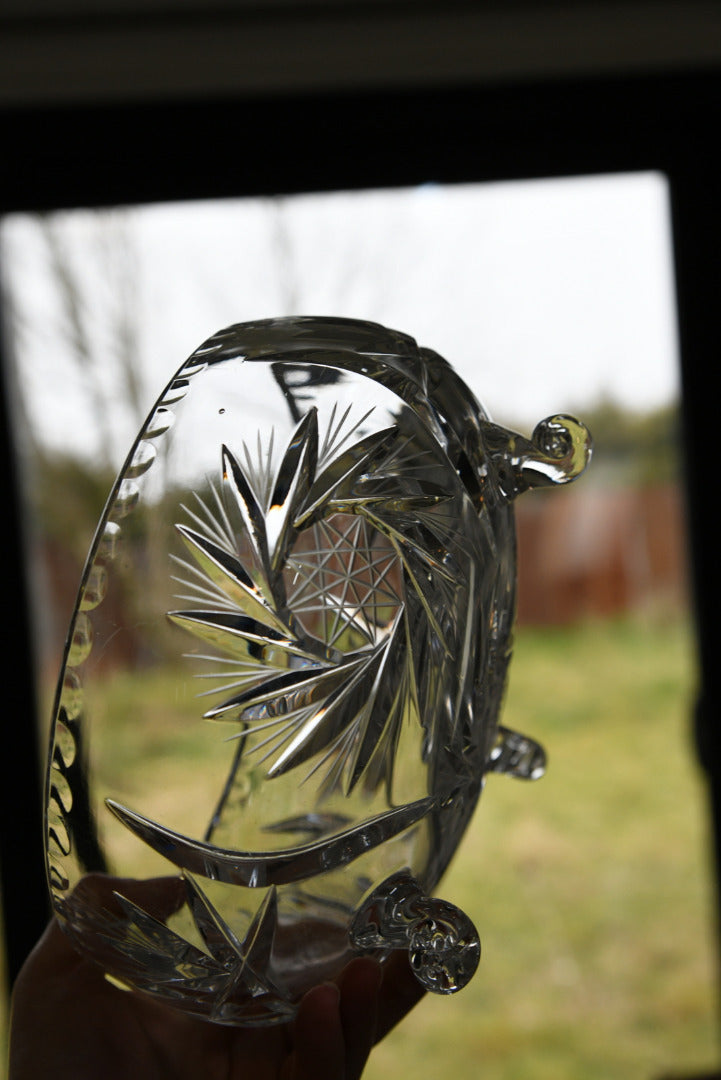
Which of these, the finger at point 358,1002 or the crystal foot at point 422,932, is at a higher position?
the crystal foot at point 422,932

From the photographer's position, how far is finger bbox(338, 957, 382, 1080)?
0.33 metres

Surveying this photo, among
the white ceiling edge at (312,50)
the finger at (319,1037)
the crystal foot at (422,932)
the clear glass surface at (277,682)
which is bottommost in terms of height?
the finger at (319,1037)

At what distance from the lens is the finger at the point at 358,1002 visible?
12.9 inches

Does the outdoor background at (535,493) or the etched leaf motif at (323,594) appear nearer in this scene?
the etched leaf motif at (323,594)

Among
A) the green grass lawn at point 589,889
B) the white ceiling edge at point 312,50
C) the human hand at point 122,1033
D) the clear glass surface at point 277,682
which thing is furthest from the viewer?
the green grass lawn at point 589,889

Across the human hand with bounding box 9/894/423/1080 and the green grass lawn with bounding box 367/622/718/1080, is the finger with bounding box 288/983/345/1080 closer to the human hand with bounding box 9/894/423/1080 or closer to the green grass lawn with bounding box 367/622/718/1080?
the human hand with bounding box 9/894/423/1080

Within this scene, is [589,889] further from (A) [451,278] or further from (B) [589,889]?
(A) [451,278]

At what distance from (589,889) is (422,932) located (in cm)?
100

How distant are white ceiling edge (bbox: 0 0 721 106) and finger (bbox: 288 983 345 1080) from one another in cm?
96

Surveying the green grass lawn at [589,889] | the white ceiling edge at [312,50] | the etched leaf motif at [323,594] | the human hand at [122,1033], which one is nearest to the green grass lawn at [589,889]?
the green grass lawn at [589,889]

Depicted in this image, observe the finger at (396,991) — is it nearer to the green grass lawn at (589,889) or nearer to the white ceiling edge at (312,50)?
the green grass lawn at (589,889)

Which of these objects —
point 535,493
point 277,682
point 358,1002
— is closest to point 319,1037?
point 358,1002

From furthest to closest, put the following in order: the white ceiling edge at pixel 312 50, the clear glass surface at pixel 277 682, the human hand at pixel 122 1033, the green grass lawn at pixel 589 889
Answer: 1. the green grass lawn at pixel 589 889
2. the white ceiling edge at pixel 312 50
3. the human hand at pixel 122 1033
4. the clear glass surface at pixel 277 682

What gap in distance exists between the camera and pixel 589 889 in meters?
1.19
